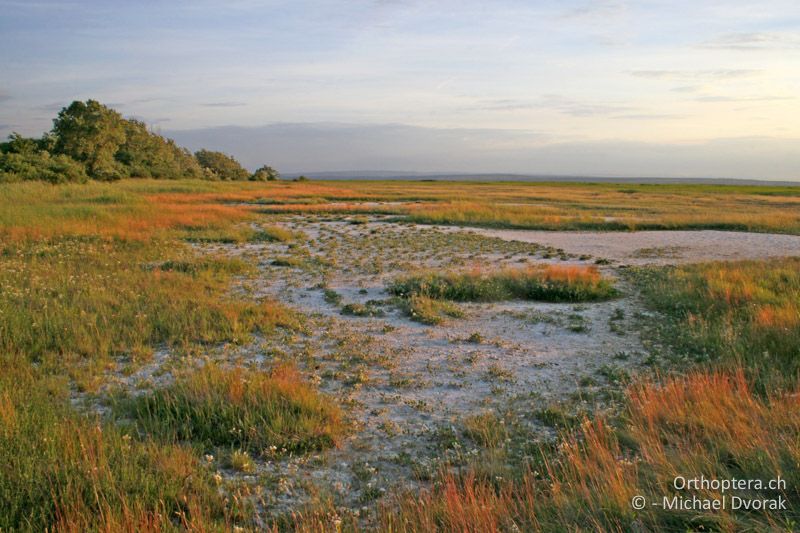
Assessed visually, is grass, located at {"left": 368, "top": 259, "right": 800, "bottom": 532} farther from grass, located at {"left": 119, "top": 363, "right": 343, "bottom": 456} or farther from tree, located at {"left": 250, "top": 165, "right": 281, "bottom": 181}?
tree, located at {"left": 250, "top": 165, "right": 281, "bottom": 181}

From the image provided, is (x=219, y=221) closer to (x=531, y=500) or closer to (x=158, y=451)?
(x=158, y=451)

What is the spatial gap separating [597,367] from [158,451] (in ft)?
17.1

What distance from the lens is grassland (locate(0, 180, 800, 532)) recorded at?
367 cm

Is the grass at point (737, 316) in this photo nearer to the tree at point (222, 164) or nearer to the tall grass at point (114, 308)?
the tall grass at point (114, 308)

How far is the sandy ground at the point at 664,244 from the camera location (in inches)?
709

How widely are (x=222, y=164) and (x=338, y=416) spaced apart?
351ft

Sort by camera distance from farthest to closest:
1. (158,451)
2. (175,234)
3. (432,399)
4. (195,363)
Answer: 1. (175,234)
2. (195,363)
3. (432,399)
4. (158,451)

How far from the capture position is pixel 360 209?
35844 mm

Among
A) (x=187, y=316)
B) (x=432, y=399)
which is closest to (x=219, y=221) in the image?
(x=187, y=316)

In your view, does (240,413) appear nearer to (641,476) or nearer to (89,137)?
(641,476)

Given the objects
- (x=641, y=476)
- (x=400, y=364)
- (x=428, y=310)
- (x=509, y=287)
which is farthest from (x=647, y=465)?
(x=509, y=287)

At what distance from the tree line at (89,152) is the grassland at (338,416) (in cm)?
3482

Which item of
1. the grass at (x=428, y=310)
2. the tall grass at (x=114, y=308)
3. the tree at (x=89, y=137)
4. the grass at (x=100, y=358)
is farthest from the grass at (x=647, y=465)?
the tree at (x=89, y=137)

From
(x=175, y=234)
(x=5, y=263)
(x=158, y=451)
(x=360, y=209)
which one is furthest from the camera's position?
(x=360, y=209)
